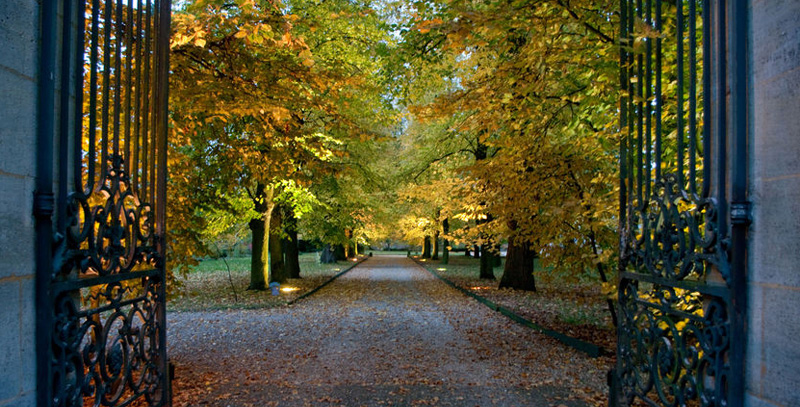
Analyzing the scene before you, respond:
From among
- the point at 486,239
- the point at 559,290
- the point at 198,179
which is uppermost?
the point at 198,179

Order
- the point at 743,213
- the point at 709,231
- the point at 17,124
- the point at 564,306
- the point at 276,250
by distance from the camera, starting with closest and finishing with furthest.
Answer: the point at 17,124 < the point at 743,213 < the point at 709,231 < the point at 564,306 < the point at 276,250

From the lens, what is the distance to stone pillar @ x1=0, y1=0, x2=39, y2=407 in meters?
2.13

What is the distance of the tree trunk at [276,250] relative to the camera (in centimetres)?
1750

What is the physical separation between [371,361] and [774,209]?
6121mm

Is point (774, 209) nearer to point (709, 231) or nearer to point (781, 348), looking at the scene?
point (709, 231)

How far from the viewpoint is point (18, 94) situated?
7.40ft

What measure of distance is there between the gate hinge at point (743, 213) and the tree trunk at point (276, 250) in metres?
16.2

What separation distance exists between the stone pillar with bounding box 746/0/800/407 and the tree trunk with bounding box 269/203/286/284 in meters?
16.2

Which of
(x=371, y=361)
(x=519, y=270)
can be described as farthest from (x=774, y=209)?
(x=519, y=270)

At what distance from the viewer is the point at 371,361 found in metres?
7.44

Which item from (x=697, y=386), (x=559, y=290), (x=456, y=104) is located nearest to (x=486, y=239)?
(x=559, y=290)

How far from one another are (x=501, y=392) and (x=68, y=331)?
187 inches

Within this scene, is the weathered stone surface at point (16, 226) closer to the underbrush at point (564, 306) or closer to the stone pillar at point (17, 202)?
the stone pillar at point (17, 202)

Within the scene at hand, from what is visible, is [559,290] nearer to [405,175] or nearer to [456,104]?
[405,175]
